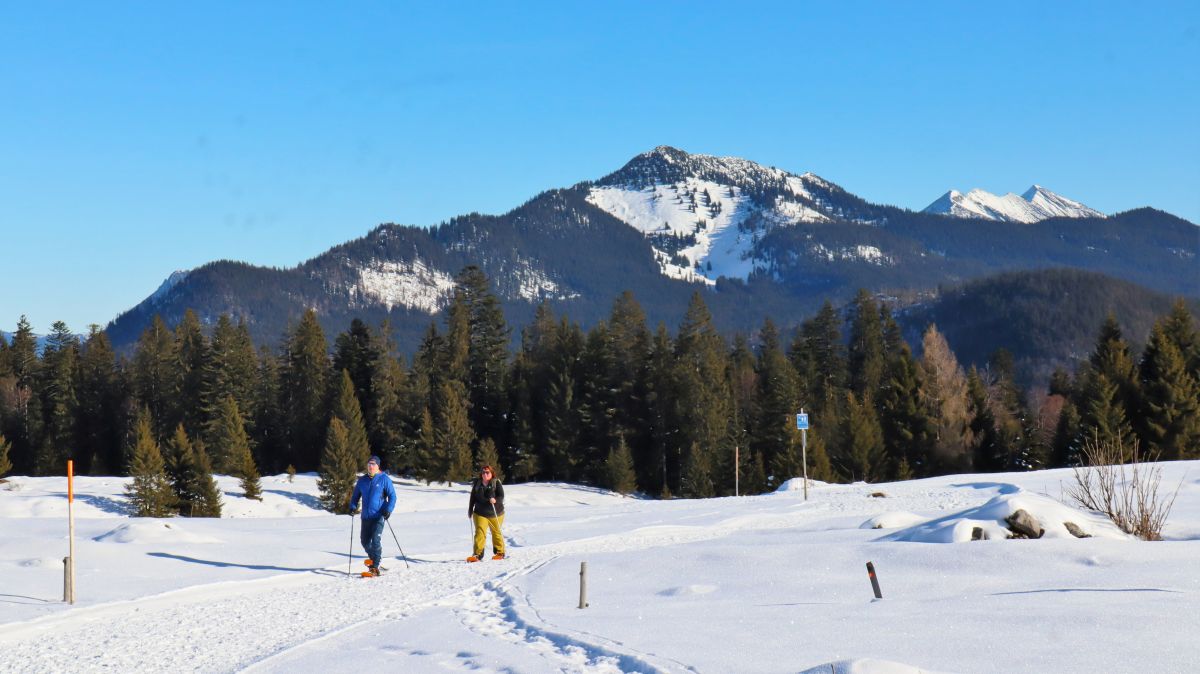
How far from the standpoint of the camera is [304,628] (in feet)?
39.5

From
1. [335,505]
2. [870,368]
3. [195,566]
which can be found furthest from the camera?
[870,368]

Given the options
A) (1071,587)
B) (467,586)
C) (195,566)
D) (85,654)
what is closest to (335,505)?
(195,566)

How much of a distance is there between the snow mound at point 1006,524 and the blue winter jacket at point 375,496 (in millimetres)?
8350

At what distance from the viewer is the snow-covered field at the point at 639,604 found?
8.64m

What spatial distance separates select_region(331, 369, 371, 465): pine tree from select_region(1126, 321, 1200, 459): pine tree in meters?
41.0

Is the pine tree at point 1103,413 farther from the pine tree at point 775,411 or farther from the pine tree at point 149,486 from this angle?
the pine tree at point 149,486

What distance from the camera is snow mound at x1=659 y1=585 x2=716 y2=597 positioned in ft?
44.1

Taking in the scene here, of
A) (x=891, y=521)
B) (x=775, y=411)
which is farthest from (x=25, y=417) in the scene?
(x=891, y=521)

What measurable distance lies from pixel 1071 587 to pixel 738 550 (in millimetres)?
5769

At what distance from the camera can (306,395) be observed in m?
73.4

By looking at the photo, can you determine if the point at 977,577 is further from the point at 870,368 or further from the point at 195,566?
the point at 870,368

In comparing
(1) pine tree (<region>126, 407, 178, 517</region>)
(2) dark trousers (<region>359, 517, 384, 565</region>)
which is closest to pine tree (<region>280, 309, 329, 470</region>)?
(1) pine tree (<region>126, 407, 178, 517</region>)

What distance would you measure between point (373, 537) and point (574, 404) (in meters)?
52.2

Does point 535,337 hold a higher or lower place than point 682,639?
higher
